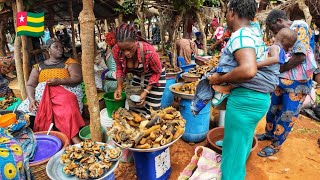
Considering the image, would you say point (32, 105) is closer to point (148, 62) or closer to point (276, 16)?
point (148, 62)

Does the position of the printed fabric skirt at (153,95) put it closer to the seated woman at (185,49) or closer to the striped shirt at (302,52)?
the striped shirt at (302,52)

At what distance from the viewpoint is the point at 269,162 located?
3.48m

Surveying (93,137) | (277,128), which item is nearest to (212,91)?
(93,137)

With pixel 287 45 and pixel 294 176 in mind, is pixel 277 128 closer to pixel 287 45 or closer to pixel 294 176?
pixel 294 176

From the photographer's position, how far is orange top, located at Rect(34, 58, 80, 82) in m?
3.59

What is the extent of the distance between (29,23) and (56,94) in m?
1.20

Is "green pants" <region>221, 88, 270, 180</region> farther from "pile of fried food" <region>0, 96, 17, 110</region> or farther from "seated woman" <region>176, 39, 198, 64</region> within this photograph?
"seated woman" <region>176, 39, 198, 64</region>

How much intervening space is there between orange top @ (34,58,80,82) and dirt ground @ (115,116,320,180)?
5.70ft

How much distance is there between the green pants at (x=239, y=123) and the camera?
1.90 m

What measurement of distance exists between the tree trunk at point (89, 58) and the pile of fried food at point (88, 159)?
0.44 meters

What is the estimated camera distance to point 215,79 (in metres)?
1.99

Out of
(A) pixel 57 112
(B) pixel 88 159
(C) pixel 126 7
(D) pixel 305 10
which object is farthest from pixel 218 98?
(D) pixel 305 10

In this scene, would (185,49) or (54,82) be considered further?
(185,49)

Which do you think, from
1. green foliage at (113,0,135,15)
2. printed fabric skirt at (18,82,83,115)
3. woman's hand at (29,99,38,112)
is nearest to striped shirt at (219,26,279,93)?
printed fabric skirt at (18,82,83,115)
